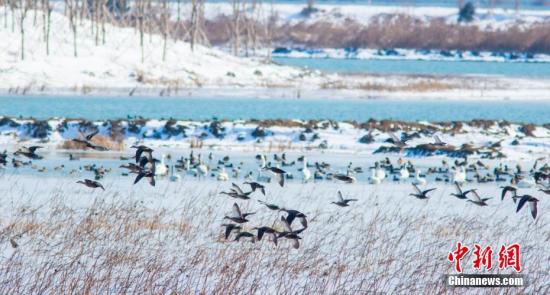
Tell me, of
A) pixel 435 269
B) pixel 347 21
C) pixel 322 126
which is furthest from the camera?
pixel 347 21

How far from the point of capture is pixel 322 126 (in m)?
29.2

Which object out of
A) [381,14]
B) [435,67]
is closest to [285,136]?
[435,67]

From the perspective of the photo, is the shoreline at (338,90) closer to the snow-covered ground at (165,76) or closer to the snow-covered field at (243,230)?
the snow-covered ground at (165,76)

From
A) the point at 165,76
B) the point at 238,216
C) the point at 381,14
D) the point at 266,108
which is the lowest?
the point at 165,76

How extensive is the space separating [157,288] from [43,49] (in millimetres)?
41261

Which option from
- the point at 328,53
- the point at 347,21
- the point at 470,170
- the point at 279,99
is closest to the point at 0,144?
the point at 470,170

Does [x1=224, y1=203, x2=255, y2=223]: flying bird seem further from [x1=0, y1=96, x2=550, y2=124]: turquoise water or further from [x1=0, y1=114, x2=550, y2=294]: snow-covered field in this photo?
[x1=0, y1=96, x2=550, y2=124]: turquoise water

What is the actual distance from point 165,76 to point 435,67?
2683 centimetres

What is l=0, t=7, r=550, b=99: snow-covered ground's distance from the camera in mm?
46281

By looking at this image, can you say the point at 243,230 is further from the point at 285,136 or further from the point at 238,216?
the point at 285,136

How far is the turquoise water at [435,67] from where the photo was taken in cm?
6462

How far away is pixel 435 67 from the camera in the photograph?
72.5 m

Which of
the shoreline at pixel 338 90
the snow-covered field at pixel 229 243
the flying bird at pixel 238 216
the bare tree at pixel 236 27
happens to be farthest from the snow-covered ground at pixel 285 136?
the bare tree at pixel 236 27

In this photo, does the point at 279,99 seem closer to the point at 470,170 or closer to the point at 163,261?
the point at 470,170
